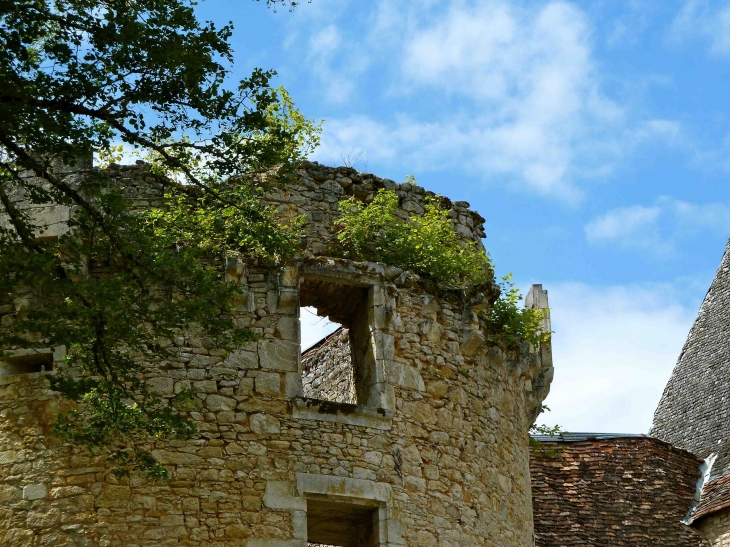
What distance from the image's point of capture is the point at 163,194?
36.8ft

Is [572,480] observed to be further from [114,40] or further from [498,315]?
[114,40]

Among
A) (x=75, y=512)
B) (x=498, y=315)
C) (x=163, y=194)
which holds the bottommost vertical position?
(x=75, y=512)

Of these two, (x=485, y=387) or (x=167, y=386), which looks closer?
(x=167, y=386)

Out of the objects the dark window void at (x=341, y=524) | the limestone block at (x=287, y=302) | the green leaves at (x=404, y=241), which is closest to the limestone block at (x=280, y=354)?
the limestone block at (x=287, y=302)

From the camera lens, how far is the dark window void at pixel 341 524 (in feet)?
34.4

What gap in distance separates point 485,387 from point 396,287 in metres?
1.19

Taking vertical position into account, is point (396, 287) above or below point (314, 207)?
below

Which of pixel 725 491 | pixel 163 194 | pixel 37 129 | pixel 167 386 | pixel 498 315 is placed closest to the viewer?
pixel 37 129

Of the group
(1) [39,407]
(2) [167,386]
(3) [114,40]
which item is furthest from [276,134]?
(1) [39,407]

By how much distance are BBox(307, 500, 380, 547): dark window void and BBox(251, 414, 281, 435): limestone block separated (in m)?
0.61

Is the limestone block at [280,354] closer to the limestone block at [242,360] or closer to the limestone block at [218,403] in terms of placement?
the limestone block at [242,360]

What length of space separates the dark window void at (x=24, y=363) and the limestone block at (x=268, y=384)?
158 centimetres

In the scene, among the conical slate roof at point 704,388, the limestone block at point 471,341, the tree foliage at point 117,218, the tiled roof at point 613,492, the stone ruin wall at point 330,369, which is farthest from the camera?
the conical slate roof at point 704,388

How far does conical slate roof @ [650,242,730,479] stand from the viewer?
60.2 feet
